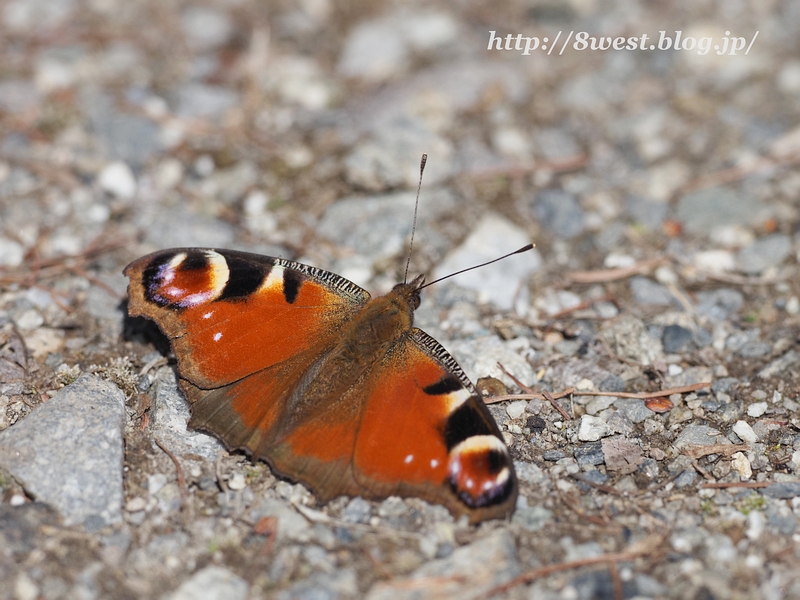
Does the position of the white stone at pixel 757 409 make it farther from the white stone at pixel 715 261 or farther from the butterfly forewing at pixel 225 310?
the butterfly forewing at pixel 225 310

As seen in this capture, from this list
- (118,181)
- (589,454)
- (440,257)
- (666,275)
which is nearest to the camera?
(589,454)

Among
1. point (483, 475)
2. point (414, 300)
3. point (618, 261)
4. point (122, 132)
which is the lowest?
point (618, 261)

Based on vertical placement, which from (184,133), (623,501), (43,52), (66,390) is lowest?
(623,501)

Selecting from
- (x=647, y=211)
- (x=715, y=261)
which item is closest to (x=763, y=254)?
(x=715, y=261)

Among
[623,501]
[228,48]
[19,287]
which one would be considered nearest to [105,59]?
[228,48]

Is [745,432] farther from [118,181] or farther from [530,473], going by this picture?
[118,181]

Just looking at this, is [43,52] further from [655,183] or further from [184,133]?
[655,183]
